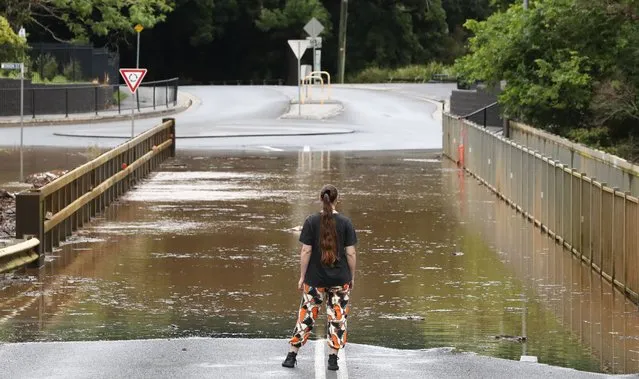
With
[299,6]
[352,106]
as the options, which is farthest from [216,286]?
[299,6]

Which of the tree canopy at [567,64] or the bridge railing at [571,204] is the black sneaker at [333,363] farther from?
the tree canopy at [567,64]

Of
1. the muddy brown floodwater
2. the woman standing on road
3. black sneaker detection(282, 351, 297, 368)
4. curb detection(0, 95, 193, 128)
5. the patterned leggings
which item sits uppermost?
the woman standing on road

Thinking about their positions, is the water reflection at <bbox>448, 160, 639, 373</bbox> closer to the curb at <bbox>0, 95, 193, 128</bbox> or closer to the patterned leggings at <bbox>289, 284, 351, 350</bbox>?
the patterned leggings at <bbox>289, 284, 351, 350</bbox>

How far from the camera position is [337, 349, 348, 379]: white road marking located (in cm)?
1284

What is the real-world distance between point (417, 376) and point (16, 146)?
34628 mm

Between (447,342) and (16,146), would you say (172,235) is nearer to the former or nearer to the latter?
(447,342)

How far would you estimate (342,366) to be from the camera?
1320 cm

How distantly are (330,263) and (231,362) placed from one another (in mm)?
1407

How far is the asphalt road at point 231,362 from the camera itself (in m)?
12.9

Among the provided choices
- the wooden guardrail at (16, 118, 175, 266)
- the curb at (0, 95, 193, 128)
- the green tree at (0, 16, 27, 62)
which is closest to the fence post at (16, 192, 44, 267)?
the wooden guardrail at (16, 118, 175, 266)

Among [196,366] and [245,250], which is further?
[245,250]

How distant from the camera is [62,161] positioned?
131ft

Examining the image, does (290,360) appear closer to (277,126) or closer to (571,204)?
Result: (571,204)

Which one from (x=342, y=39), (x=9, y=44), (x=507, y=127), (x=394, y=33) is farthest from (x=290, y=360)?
(x=394, y=33)
